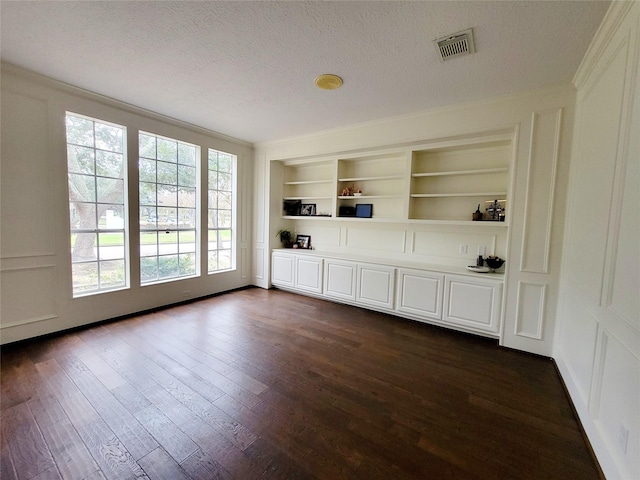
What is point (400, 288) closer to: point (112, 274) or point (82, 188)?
point (112, 274)

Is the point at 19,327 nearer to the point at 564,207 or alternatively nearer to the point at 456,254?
the point at 456,254

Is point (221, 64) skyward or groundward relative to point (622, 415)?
skyward

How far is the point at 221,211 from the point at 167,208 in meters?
0.91

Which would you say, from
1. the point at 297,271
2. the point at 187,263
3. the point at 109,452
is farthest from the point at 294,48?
the point at 187,263

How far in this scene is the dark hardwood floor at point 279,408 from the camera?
1469 millimetres

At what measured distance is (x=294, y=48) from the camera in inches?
82.8

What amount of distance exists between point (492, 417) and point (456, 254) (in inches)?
85.3

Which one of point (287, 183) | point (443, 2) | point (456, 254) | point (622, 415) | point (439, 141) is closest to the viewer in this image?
point (622, 415)

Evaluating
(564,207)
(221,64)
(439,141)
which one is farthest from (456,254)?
(221,64)

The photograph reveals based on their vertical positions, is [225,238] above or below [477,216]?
below

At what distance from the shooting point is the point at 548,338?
2738 mm

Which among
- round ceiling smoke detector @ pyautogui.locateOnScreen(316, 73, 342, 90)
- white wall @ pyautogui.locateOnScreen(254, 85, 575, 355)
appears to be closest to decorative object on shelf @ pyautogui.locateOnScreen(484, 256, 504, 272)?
white wall @ pyautogui.locateOnScreen(254, 85, 575, 355)

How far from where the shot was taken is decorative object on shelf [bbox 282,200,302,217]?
5086 mm

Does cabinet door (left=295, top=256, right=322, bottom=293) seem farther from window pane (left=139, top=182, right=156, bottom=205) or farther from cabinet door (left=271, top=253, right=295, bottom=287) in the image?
window pane (left=139, top=182, right=156, bottom=205)
